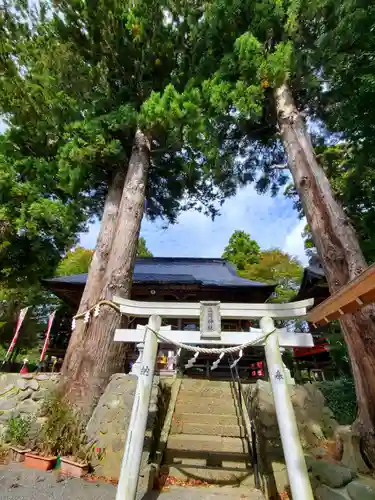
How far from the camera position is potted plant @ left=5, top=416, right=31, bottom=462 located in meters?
3.93

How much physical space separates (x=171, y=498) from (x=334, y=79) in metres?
9.07

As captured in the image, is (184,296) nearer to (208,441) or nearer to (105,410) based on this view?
(208,441)

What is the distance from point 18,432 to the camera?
4324 mm

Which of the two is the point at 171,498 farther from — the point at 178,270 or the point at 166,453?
the point at 178,270

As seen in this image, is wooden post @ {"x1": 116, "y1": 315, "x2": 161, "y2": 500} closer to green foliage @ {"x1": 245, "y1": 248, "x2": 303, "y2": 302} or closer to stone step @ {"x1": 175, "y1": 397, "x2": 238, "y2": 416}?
stone step @ {"x1": 175, "y1": 397, "x2": 238, "y2": 416}

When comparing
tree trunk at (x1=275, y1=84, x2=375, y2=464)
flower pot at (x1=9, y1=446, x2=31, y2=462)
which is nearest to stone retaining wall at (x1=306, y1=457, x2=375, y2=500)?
tree trunk at (x1=275, y1=84, x2=375, y2=464)

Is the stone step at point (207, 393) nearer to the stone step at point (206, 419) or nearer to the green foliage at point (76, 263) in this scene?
the stone step at point (206, 419)

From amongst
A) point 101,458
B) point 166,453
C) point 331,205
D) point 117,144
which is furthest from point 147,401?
point 117,144

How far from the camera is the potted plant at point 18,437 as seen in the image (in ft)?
12.9

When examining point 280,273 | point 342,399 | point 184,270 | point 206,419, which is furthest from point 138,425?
point 280,273

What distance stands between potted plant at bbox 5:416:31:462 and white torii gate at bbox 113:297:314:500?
2.37m

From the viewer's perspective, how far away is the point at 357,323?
4.07 meters

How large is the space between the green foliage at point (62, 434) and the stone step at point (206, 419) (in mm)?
1837

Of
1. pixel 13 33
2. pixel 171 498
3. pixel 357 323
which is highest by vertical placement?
pixel 13 33
